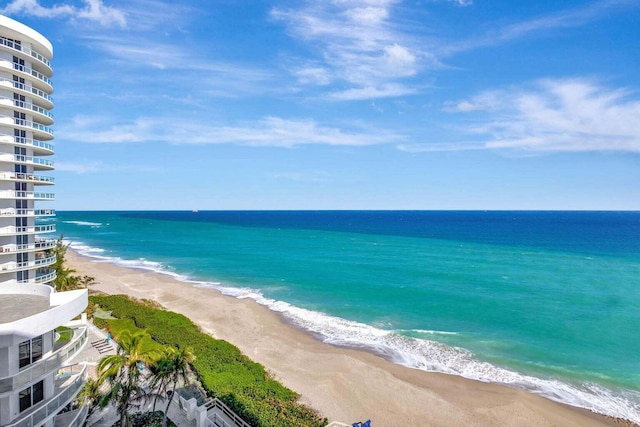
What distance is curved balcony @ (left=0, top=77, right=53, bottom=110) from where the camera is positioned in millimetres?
25812

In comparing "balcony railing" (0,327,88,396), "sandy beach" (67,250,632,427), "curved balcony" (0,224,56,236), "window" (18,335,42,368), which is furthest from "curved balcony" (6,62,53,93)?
"sandy beach" (67,250,632,427)

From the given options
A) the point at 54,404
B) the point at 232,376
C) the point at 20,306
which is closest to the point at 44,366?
the point at 54,404

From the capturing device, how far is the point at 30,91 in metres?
27.4

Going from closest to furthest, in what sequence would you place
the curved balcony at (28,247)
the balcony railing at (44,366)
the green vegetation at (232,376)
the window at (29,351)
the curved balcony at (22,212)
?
the balcony railing at (44,366) < the window at (29,351) < the green vegetation at (232,376) < the curved balcony at (22,212) < the curved balcony at (28,247)

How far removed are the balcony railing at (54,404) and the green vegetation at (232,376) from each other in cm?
404

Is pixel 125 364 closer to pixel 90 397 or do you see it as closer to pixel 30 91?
pixel 90 397

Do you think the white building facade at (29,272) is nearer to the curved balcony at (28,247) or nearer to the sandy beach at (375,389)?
the curved balcony at (28,247)

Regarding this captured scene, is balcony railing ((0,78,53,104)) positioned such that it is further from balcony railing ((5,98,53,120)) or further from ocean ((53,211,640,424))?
ocean ((53,211,640,424))

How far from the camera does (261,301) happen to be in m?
52.4

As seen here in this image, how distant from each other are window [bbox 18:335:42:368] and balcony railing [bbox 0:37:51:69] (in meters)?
20.8

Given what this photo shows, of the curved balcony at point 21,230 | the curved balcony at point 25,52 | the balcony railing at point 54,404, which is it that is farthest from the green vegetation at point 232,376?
the curved balcony at point 25,52

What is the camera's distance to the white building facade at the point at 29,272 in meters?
15.5

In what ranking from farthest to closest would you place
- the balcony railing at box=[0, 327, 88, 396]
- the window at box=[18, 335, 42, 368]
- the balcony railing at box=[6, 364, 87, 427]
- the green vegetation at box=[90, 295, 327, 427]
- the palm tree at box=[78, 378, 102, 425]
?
the green vegetation at box=[90, 295, 327, 427], the palm tree at box=[78, 378, 102, 425], the window at box=[18, 335, 42, 368], the balcony railing at box=[6, 364, 87, 427], the balcony railing at box=[0, 327, 88, 396]

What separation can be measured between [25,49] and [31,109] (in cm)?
404
